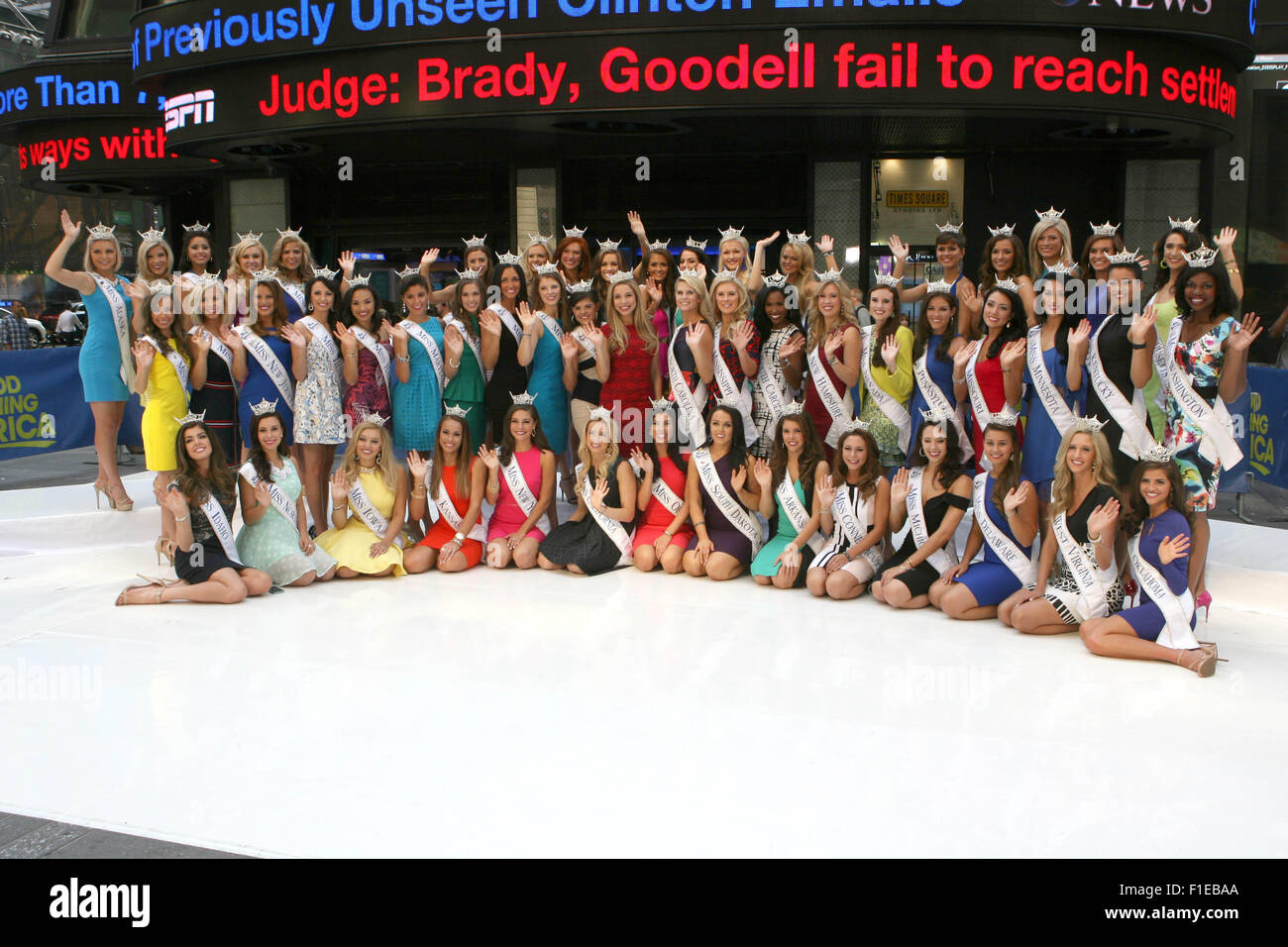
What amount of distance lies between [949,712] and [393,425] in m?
3.64

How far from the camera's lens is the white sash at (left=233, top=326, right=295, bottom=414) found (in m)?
6.18

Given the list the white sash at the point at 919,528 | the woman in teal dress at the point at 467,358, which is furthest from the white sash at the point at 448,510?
the white sash at the point at 919,528

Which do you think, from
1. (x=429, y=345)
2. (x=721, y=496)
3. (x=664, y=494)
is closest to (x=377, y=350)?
(x=429, y=345)

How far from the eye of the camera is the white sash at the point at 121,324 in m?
6.89

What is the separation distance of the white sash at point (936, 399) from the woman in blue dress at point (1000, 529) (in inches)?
17.5

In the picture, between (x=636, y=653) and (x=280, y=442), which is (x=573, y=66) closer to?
(x=280, y=442)

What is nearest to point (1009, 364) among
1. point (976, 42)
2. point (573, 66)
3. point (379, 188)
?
point (976, 42)

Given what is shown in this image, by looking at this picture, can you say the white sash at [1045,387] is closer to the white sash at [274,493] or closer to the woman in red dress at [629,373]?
the woman in red dress at [629,373]

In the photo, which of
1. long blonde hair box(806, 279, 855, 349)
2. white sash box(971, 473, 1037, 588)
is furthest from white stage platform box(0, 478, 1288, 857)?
long blonde hair box(806, 279, 855, 349)

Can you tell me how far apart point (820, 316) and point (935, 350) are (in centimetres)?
64

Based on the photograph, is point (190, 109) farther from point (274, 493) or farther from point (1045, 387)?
point (1045, 387)

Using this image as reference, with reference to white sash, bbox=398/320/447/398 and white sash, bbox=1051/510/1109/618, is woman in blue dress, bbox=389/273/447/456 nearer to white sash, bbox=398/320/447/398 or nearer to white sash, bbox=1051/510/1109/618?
white sash, bbox=398/320/447/398

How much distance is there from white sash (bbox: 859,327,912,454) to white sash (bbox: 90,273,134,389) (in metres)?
4.27

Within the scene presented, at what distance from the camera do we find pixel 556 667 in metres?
4.60
